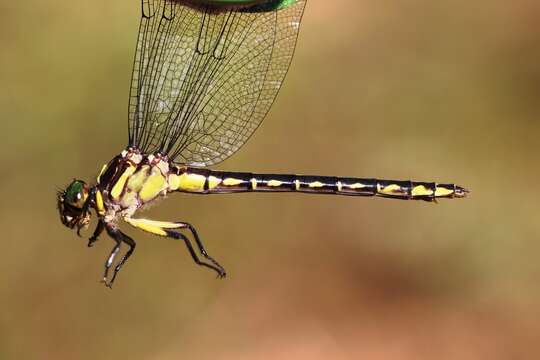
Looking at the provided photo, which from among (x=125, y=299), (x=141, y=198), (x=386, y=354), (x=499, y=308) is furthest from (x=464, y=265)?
(x=141, y=198)

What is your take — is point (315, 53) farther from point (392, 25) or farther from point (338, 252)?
point (338, 252)

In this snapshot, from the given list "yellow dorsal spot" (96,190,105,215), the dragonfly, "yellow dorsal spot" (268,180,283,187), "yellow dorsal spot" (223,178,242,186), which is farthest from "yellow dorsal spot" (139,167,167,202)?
"yellow dorsal spot" (268,180,283,187)

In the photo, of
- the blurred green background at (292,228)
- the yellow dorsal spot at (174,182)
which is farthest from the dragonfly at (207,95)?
the blurred green background at (292,228)

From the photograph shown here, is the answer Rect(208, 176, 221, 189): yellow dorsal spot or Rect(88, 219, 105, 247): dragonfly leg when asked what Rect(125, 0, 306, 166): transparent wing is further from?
Rect(88, 219, 105, 247): dragonfly leg

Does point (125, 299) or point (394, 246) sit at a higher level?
point (394, 246)

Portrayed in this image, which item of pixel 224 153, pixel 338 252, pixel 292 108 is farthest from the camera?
pixel 292 108

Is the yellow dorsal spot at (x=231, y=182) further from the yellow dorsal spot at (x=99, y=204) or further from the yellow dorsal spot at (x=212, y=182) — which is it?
the yellow dorsal spot at (x=99, y=204)

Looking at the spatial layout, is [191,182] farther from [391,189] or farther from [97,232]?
[391,189]

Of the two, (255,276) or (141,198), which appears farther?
(255,276)
